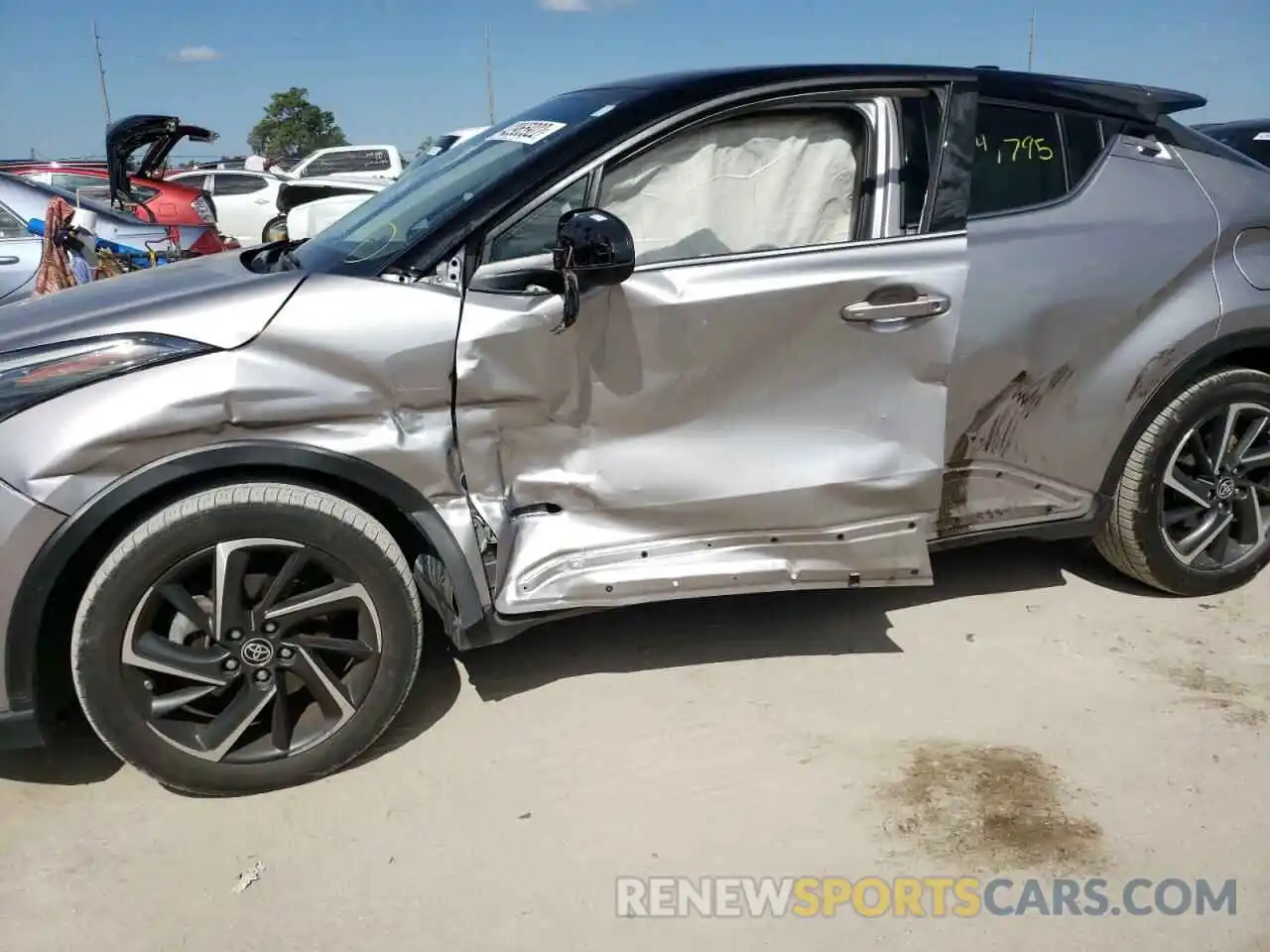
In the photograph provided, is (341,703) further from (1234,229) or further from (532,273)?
(1234,229)

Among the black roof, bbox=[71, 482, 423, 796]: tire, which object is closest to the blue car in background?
bbox=[71, 482, 423, 796]: tire

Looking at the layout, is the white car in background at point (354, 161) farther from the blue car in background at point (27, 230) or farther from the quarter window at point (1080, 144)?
the quarter window at point (1080, 144)

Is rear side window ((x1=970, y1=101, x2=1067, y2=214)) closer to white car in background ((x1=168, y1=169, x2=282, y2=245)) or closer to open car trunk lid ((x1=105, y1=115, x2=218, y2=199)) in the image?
open car trunk lid ((x1=105, y1=115, x2=218, y2=199))

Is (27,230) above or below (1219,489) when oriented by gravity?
above

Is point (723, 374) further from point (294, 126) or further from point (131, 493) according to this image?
point (294, 126)

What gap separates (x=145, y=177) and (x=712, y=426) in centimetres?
919

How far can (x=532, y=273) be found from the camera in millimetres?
2658

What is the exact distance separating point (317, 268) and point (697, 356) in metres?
1.06

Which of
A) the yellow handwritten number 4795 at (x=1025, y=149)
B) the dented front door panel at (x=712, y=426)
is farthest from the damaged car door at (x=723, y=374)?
the yellow handwritten number 4795 at (x=1025, y=149)

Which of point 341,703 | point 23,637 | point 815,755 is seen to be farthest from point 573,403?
point 23,637

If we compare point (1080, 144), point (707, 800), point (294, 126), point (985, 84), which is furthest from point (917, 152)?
point (294, 126)

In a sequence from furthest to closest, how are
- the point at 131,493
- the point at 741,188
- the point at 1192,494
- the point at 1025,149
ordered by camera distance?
the point at 1192,494, the point at 1025,149, the point at 741,188, the point at 131,493

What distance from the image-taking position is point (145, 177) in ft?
32.8

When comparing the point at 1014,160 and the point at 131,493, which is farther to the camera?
the point at 1014,160
